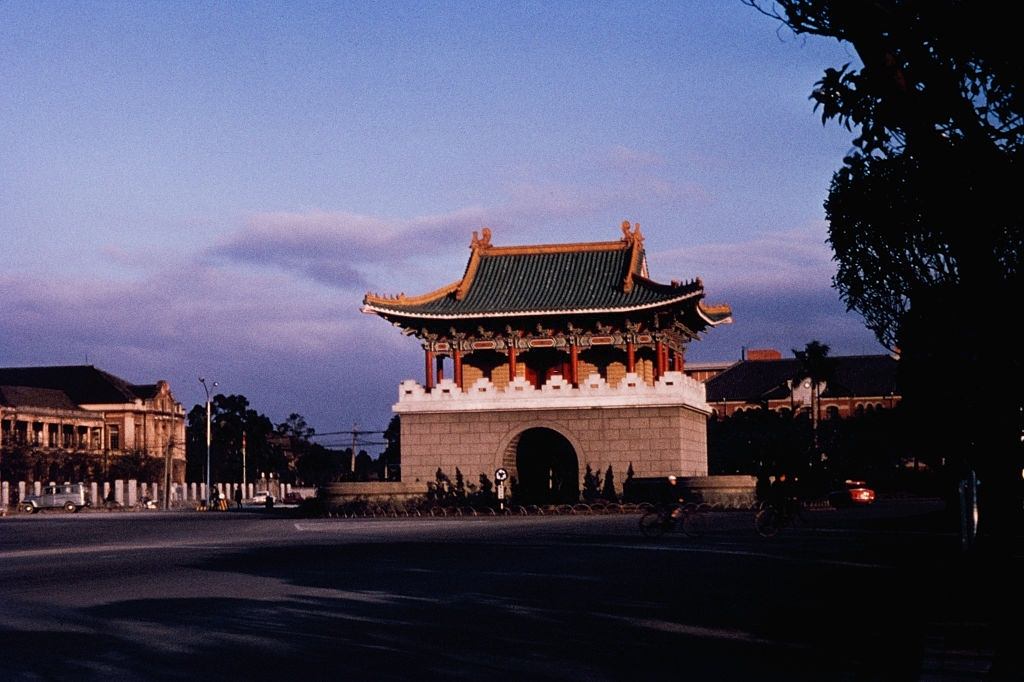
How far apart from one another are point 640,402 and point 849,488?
1344 cm

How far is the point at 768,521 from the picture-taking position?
32.2m

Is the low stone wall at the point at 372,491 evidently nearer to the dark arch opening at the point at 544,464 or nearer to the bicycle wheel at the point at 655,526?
the dark arch opening at the point at 544,464

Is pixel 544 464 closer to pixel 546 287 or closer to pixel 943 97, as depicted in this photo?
pixel 546 287

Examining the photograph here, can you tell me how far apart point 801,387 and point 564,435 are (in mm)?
59369

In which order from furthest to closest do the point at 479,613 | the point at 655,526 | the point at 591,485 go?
the point at 591,485, the point at 655,526, the point at 479,613

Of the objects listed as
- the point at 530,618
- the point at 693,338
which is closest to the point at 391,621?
the point at 530,618

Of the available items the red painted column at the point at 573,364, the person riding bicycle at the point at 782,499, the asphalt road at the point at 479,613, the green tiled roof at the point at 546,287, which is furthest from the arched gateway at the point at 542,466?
the asphalt road at the point at 479,613

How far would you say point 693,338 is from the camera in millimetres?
61469

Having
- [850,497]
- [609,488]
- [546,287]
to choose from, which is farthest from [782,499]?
[850,497]

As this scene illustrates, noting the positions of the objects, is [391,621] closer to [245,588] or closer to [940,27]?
[245,588]

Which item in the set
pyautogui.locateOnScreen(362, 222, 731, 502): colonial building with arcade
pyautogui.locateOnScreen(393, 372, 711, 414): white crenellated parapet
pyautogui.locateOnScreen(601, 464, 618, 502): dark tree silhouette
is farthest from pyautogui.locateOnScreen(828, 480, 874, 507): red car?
pyautogui.locateOnScreen(601, 464, 618, 502): dark tree silhouette

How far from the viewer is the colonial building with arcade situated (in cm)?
5522

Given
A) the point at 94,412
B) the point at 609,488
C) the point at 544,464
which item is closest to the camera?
the point at 609,488

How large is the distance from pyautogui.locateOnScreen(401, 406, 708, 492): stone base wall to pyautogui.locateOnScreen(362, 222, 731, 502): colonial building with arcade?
41mm
